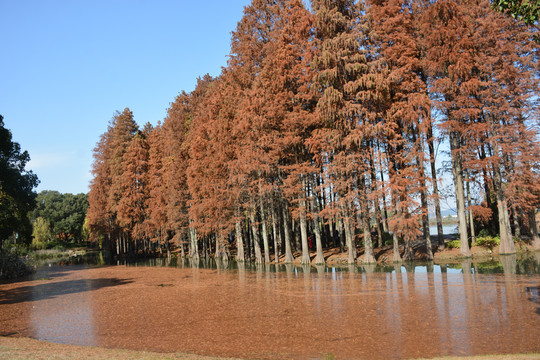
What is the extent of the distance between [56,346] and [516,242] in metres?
26.9

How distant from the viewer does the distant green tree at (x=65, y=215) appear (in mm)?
99312

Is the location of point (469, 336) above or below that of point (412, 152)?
below

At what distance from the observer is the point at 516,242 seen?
25.8 meters

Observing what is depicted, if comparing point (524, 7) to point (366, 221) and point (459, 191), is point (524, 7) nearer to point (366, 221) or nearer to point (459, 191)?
point (366, 221)

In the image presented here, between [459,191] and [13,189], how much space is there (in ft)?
115

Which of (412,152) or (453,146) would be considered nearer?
(412,152)

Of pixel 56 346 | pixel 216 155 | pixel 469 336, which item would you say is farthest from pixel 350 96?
pixel 56 346

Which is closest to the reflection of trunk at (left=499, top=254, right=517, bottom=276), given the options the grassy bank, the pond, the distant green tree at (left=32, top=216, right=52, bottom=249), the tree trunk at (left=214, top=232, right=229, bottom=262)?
the pond

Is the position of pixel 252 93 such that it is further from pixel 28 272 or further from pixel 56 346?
pixel 28 272

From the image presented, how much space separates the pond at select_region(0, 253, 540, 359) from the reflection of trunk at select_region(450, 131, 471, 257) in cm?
335

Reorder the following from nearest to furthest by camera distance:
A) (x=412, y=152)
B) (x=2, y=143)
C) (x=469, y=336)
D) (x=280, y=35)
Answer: (x=469, y=336) → (x=412, y=152) → (x=280, y=35) → (x=2, y=143)

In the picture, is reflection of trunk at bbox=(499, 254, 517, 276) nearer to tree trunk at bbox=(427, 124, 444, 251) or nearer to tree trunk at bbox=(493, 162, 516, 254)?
tree trunk at bbox=(493, 162, 516, 254)

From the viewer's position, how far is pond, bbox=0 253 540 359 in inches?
348

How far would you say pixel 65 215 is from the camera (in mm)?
103750
